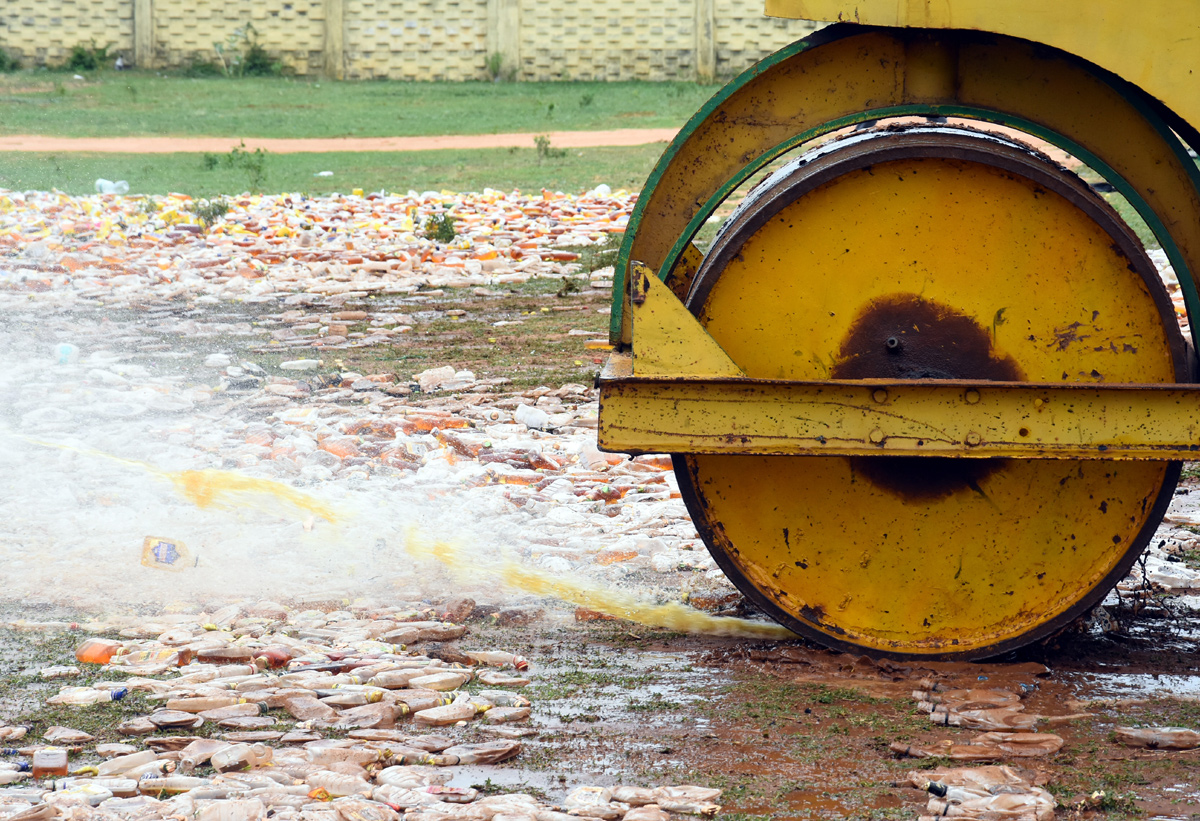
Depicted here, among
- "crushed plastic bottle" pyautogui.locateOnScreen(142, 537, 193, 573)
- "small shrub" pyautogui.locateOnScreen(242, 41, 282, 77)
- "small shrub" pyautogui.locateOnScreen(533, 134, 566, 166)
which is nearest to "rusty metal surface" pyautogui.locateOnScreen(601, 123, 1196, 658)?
"crushed plastic bottle" pyautogui.locateOnScreen(142, 537, 193, 573)

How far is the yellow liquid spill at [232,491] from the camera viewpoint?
4680 mm

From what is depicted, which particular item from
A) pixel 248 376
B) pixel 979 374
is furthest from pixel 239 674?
pixel 248 376

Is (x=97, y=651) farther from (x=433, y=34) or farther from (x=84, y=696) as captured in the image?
(x=433, y=34)

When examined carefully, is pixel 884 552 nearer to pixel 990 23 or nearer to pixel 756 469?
pixel 756 469

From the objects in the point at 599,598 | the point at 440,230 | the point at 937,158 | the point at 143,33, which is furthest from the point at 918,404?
the point at 143,33

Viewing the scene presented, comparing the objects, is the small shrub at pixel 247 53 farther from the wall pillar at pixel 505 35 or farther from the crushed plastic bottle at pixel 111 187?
the crushed plastic bottle at pixel 111 187

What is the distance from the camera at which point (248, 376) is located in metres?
6.68

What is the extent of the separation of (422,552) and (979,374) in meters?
2.06

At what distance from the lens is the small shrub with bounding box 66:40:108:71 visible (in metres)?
25.8

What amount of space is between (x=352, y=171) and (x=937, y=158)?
47.0ft

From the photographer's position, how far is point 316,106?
2309cm

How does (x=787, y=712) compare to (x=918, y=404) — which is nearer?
(x=918, y=404)

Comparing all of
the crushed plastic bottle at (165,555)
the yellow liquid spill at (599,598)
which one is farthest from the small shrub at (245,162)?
the yellow liquid spill at (599,598)

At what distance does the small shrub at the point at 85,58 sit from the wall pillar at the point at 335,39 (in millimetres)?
4602
